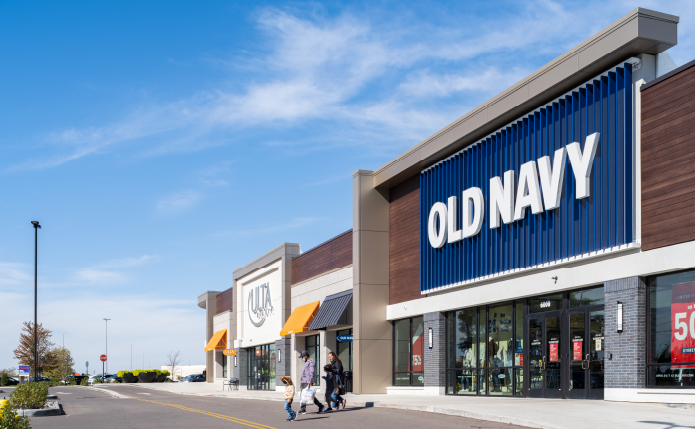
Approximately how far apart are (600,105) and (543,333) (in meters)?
6.67

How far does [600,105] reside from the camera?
18.8m

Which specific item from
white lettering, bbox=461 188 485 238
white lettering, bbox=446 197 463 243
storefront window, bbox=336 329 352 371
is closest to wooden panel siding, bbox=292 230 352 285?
storefront window, bbox=336 329 352 371

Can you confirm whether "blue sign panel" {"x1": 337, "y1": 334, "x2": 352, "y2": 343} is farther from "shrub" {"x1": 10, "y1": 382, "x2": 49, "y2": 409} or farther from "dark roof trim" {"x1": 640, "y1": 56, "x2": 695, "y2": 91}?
"dark roof trim" {"x1": 640, "y1": 56, "x2": 695, "y2": 91}

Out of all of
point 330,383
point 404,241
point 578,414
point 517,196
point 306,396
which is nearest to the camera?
point 578,414

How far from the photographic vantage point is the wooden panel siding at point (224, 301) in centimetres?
5659

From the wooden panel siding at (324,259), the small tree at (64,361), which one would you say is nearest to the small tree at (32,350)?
the small tree at (64,361)

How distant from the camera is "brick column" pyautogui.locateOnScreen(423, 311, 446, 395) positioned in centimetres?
2620

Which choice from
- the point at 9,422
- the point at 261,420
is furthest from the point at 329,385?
the point at 9,422

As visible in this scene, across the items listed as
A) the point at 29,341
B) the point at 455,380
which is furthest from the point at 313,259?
the point at 29,341

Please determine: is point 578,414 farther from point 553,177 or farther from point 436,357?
point 436,357

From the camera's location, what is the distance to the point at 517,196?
72.6ft

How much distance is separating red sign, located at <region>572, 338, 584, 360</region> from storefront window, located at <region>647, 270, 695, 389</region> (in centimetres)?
246

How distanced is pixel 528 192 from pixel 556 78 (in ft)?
11.4

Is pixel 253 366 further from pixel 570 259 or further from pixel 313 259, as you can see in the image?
pixel 570 259
